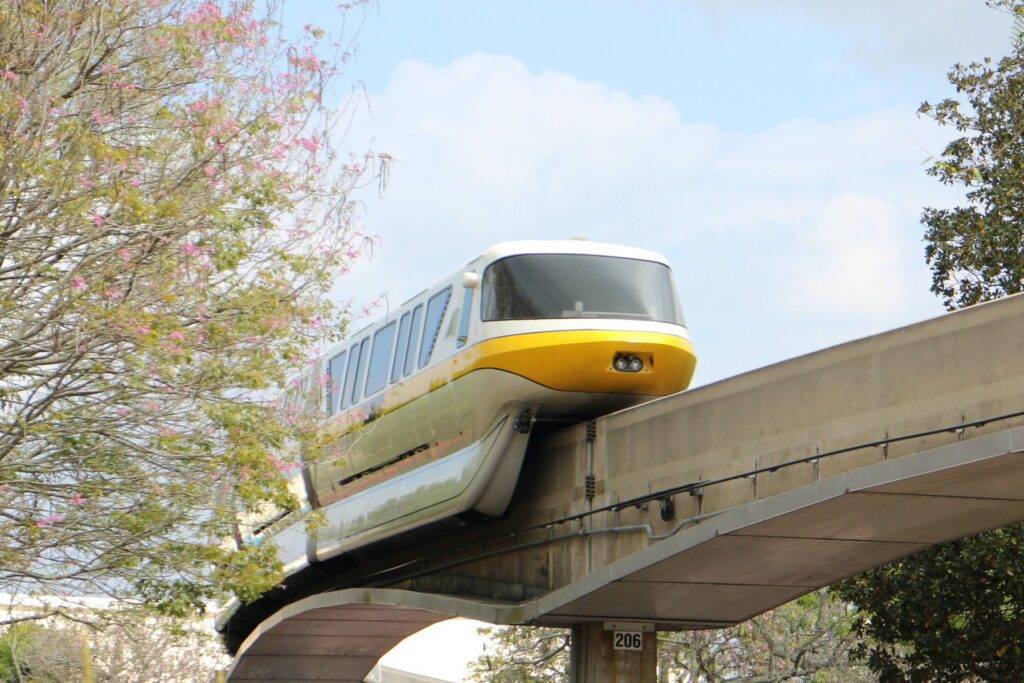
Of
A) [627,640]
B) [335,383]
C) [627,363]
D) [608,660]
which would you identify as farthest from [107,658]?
[627,363]

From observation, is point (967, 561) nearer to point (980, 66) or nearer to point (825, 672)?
point (980, 66)

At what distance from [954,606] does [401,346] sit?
7761mm

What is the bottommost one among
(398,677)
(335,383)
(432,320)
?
(432,320)

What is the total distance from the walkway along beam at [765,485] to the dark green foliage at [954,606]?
2692mm

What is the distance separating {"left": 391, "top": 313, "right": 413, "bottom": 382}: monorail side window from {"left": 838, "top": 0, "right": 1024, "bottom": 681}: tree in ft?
21.3

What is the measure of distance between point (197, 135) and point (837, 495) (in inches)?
240

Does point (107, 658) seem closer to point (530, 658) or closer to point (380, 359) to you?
point (530, 658)

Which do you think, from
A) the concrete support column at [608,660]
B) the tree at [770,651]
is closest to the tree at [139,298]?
the concrete support column at [608,660]

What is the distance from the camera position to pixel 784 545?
15.0 metres

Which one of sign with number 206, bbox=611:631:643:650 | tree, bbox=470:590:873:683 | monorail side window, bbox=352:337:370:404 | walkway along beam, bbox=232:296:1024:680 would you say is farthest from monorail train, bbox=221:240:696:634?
tree, bbox=470:590:873:683

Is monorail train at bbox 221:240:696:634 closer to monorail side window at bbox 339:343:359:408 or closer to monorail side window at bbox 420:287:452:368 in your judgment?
monorail side window at bbox 420:287:452:368

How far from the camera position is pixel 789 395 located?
13734mm

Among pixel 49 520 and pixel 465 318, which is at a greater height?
pixel 465 318

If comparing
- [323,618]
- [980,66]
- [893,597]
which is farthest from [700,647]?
[980,66]
